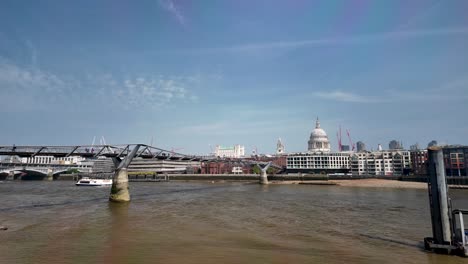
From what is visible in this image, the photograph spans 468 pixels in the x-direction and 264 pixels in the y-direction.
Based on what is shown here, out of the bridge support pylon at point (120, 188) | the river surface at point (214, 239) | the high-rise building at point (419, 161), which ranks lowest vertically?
the river surface at point (214, 239)

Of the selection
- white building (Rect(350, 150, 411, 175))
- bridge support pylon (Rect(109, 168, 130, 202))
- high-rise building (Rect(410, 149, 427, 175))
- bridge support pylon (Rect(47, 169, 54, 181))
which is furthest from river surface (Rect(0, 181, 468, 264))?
bridge support pylon (Rect(47, 169, 54, 181))

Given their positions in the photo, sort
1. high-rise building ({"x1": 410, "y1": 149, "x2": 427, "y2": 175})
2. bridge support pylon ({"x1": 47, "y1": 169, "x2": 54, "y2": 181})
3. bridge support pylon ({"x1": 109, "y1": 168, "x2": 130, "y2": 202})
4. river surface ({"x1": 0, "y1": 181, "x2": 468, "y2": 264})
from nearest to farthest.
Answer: river surface ({"x1": 0, "y1": 181, "x2": 468, "y2": 264}), bridge support pylon ({"x1": 109, "y1": 168, "x2": 130, "y2": 202}), high-rise building ({"x1": 410, "y1": 149, "x2": 427, "y2": 175}), bridge support pylon ({"x1": 47, "y1": 169, "x2": 54, "y2": 181})

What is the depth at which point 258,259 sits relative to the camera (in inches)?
619

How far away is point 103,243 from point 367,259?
51.4 feet

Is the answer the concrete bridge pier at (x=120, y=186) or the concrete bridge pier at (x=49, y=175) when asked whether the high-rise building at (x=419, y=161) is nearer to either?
the concrete bridge pier at (x=120, y=186)

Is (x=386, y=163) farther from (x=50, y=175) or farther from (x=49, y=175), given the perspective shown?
(x=49, y=175)

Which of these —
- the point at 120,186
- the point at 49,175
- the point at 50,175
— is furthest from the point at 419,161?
the point at 49,175

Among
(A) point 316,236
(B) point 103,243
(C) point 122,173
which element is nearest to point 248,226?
(A) point 316,236

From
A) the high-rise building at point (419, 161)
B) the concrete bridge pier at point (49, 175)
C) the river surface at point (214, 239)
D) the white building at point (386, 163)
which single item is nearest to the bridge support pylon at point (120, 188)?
the river surface at point (214, 239)

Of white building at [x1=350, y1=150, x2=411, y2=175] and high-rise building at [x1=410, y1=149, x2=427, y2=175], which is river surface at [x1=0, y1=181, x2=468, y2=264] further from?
white building at [x1=350, y1=150, x2=411, y2=175]

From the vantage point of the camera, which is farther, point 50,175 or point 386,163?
point 50,175

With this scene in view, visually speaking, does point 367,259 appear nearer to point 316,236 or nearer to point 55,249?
point 316,236

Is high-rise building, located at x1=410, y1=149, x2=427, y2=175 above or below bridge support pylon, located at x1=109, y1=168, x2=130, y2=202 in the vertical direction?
above

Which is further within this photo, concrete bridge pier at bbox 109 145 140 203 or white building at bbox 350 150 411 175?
white building at bbox 350 150 411 175
